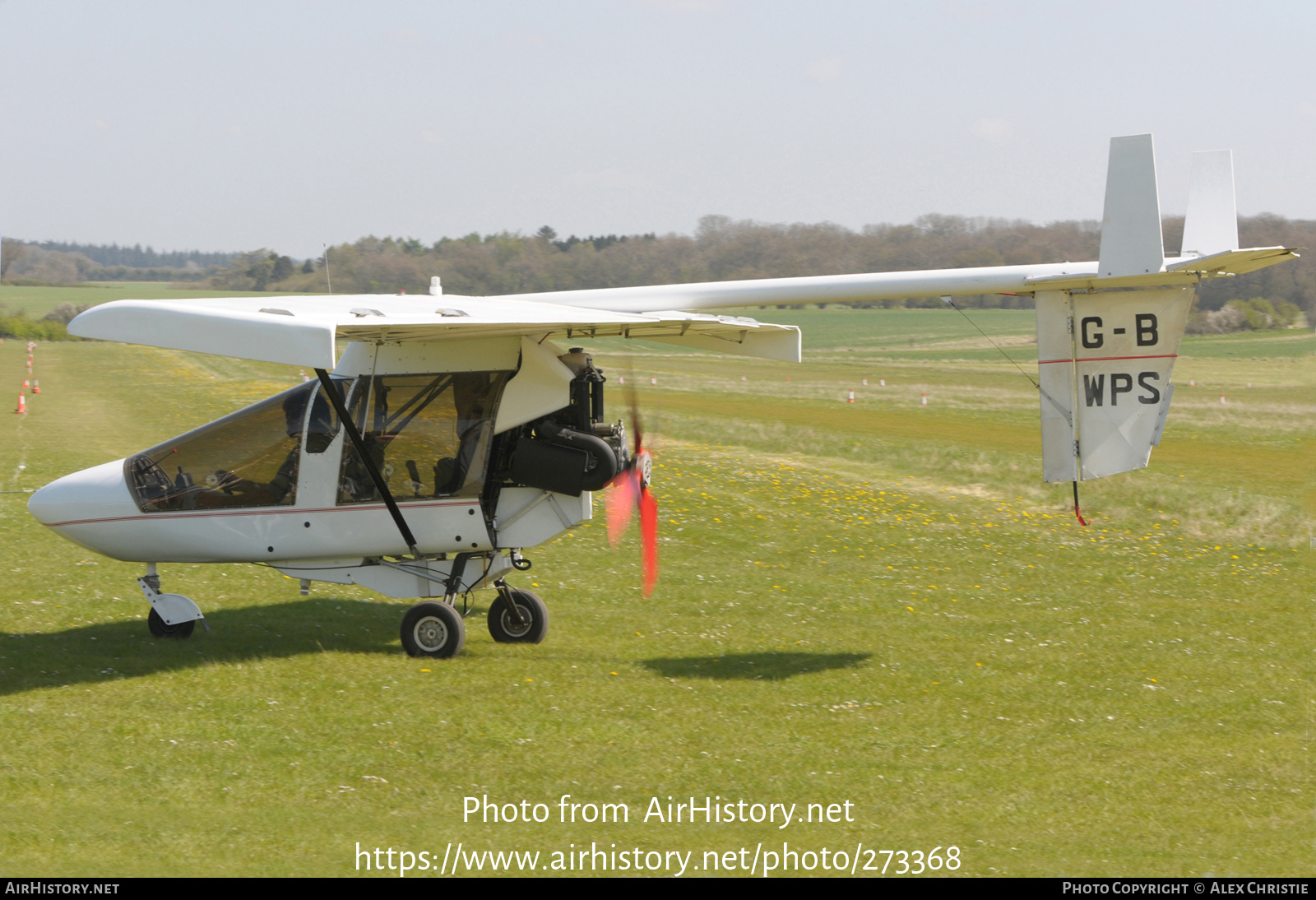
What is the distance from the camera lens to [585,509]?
33.4ft

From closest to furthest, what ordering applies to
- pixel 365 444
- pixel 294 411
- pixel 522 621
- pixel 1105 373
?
pixel 365 444
pixel 294 411
pixel 1105 373
pixel 522 621

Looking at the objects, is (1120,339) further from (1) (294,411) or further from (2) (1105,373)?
(1) (294,411)

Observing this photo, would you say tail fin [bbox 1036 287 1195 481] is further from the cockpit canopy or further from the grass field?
the cockpit canopy

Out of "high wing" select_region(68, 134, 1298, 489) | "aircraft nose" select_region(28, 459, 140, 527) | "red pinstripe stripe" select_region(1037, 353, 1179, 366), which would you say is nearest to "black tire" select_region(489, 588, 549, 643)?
"high wing" select_region(68, 134, 1298, 489)

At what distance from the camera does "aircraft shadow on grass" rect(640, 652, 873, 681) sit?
9867 mm

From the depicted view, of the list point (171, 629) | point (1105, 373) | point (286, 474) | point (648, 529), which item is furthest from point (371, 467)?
point (1105, 373)

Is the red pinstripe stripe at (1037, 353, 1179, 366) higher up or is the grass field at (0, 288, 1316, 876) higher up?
the red pinstripe stripe at (1037, 353, 1179, 366)

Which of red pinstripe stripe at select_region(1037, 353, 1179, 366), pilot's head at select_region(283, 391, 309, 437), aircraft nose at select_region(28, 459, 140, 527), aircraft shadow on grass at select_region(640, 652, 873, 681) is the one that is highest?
red pinstripe stripe at select_region(1037, 353, 1179, 366)

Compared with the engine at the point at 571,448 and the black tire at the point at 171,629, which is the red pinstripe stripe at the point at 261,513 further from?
the black tire at the point at 171,629

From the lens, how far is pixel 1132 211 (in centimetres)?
955

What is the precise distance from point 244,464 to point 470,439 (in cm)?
201

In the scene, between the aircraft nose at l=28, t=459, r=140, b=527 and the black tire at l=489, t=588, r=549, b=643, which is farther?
the black tire at l=489, t=588, r=549, b=643

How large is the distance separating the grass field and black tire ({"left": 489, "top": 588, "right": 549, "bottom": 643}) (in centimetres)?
18
